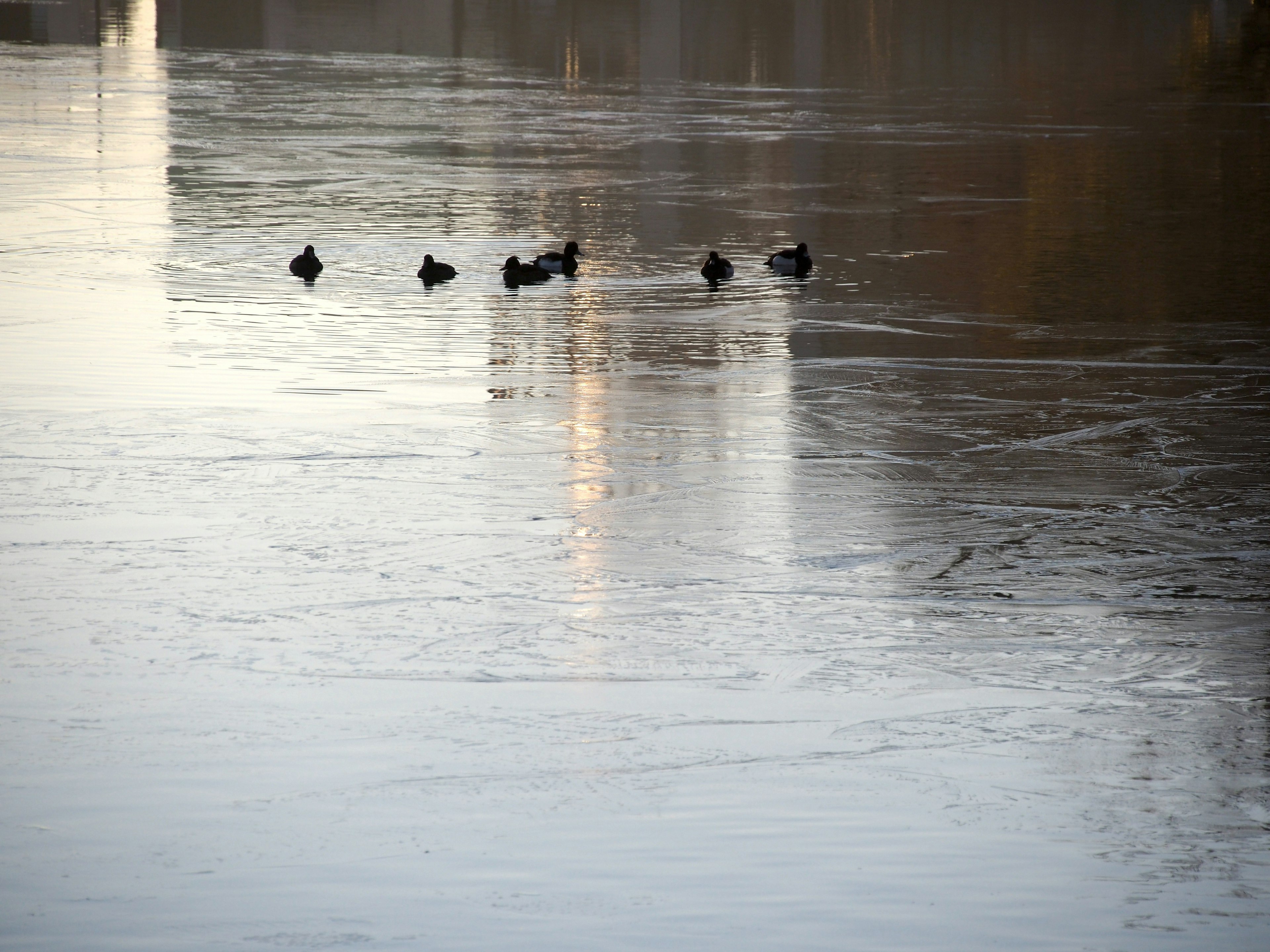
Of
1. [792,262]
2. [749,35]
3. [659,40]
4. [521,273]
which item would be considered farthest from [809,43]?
[521,273]

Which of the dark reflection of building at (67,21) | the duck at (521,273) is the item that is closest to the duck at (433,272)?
the duck at (521,273)

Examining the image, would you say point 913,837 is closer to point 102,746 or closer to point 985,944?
point 985,944

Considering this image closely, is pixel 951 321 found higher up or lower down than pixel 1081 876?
higher up

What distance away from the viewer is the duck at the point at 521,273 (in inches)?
466

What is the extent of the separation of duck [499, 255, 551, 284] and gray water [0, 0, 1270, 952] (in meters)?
0.08

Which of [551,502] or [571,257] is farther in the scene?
[571,257]

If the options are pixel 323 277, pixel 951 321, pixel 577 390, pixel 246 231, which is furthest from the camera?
pixel 246 231

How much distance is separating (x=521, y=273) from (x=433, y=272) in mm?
587

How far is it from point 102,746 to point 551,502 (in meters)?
2.52

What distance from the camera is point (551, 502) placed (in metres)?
6.82

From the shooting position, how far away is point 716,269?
12.0 m

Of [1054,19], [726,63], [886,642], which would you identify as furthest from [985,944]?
[1054,19]

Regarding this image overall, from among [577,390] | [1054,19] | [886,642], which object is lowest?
[886,642]

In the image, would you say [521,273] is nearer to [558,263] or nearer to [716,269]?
[558,263]
